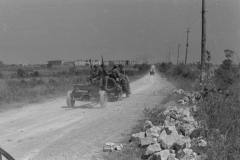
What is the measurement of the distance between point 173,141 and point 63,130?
4.36 meters

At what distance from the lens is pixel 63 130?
38.9 ft

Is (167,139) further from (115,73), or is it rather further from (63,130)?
(115,73)

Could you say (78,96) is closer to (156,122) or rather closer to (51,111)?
(51,111)

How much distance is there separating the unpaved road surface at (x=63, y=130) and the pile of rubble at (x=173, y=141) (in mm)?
1048

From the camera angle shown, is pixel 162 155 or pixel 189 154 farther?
pixel 189 154

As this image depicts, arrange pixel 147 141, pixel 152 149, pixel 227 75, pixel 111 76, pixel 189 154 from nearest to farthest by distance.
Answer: pixel 189 154 → pixel 152 149 → pixel 147 141 → pixel 111 76 → pixel 227 75

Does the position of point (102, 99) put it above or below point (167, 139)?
below

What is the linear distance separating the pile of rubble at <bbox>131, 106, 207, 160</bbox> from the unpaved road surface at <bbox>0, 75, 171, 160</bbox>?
3.44 ft

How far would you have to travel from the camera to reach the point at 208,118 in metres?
11.2

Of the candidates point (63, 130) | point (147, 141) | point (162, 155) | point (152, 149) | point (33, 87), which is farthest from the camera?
point (33, 87)

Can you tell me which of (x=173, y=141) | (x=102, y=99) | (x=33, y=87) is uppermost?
(x=173, y=141)

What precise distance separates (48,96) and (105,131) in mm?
13587

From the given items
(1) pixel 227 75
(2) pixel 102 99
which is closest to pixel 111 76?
(2) pixel 102 99

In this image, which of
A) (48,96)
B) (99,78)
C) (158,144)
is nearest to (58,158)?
(158,144)
